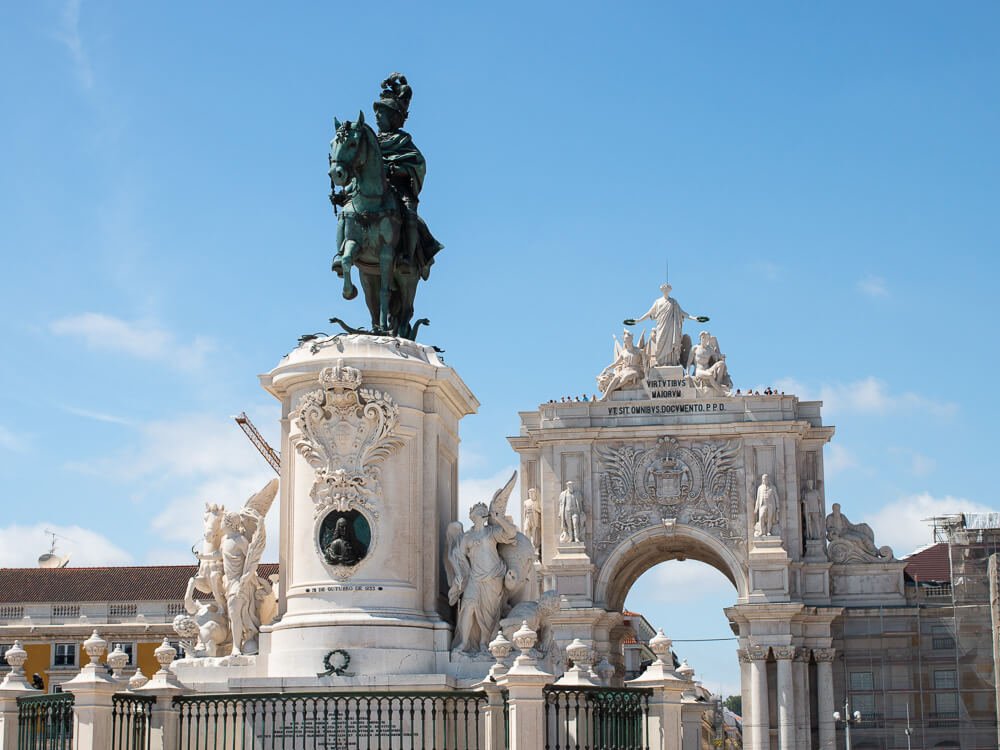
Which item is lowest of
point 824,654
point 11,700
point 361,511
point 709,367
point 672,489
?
point 11,700

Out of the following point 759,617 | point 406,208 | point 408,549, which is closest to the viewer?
point 408,549

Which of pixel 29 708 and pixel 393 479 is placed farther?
pixel 393 479

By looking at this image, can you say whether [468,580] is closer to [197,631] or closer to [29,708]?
[197,631]

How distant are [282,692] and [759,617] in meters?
45.5

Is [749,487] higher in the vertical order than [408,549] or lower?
higher

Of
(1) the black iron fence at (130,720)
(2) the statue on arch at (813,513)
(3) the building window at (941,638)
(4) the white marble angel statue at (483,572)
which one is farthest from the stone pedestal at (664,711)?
(3) the building window at (941,638)

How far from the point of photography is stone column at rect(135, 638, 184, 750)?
1427cm

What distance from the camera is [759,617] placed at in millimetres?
58562

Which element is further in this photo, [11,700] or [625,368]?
[625,368]

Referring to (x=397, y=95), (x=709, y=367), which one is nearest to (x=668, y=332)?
(x=709, y=367)

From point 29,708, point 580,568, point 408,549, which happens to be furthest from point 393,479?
point 580,568

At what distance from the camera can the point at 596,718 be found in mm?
14188

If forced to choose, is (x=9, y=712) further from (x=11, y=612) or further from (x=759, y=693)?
(x=11, y=612)

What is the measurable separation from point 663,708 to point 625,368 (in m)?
47.8
